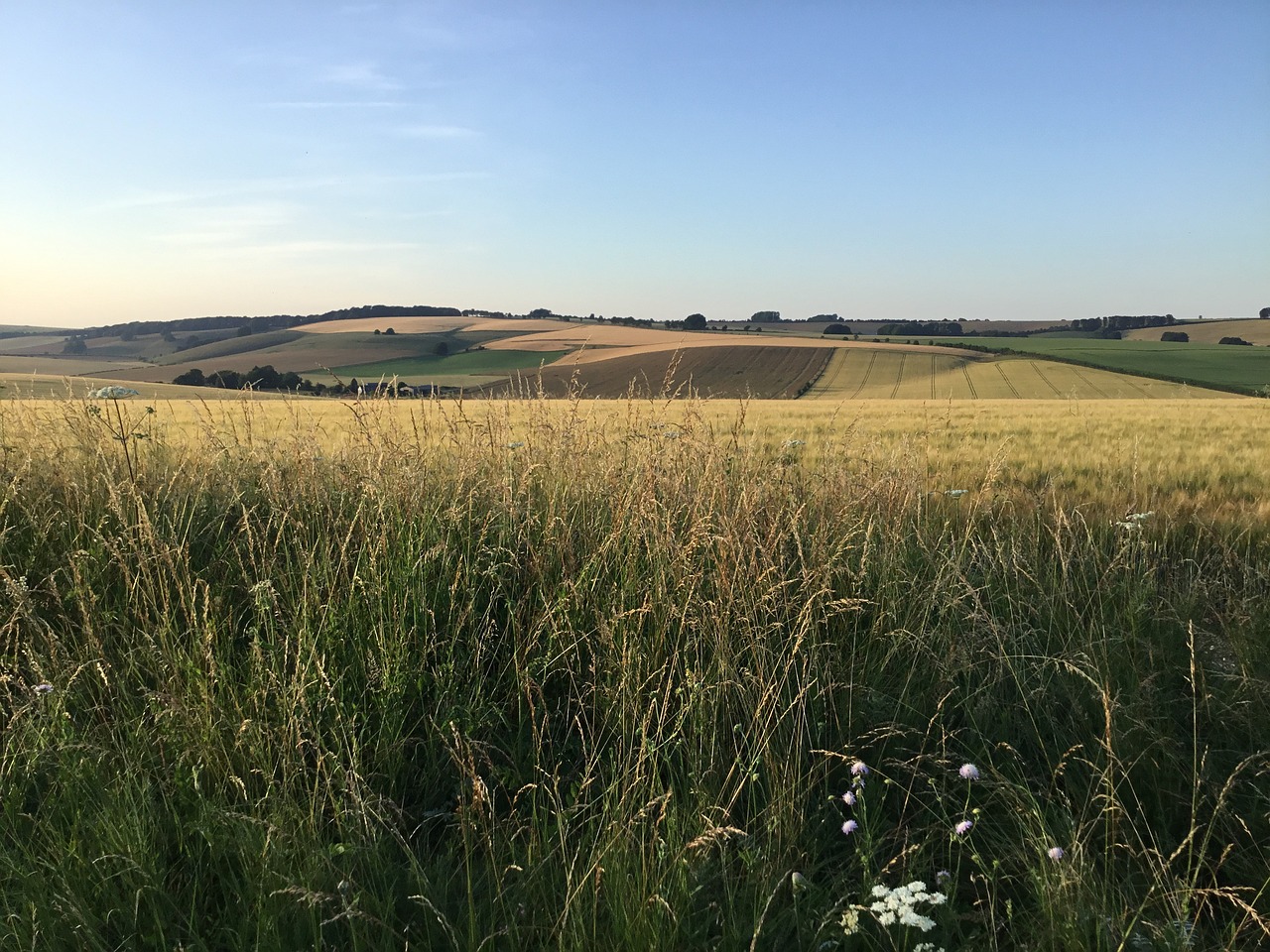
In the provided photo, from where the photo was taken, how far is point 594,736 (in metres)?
2.68

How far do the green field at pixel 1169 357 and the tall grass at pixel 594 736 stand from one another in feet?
175

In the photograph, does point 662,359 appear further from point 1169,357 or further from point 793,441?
point 793,441

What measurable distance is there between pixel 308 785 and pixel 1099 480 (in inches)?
297

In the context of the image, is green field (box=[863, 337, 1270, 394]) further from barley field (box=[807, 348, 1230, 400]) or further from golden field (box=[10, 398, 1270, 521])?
golden field (box=[10, 398, 1270, 521])

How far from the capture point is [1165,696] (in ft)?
10.2

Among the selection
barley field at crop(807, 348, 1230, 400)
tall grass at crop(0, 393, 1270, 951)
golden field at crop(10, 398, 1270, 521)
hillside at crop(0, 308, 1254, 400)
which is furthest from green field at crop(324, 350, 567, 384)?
tall grass at crop(0, 393, 1270, 951)

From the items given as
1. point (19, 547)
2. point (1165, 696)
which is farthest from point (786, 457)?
point (19, 547)

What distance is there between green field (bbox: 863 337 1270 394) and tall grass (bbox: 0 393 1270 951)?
53364 millimetres

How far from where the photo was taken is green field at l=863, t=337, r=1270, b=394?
54156mm

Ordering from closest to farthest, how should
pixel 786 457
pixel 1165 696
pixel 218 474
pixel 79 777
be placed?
1. pixel 79 777
2. pixel 1165 696
3. pixel 218 474
4. pixel 786 457

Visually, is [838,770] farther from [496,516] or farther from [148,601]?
[148,601]

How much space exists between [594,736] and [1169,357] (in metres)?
79.8

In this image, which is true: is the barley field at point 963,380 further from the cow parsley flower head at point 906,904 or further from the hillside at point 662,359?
the cow parsley flower head at point 906,904

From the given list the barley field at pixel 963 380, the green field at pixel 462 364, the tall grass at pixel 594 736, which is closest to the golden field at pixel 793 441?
the tall grass at pixel 594 736
